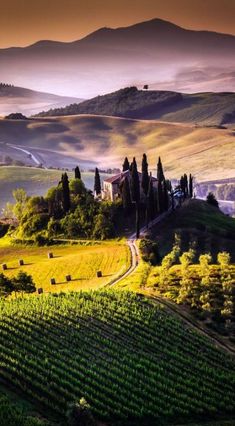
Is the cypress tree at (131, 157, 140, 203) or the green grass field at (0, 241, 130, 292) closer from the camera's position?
the green grass field at (0, 241, 130, 292)

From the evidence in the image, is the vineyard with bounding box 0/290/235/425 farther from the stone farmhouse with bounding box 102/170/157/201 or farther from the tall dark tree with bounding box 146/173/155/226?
the stone farmhouse with bounding box 102/170/157/201

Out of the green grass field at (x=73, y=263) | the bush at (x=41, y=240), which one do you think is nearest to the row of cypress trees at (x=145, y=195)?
the green grass field at (x=73, y=263)

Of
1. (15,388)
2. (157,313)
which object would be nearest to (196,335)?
(157,313)

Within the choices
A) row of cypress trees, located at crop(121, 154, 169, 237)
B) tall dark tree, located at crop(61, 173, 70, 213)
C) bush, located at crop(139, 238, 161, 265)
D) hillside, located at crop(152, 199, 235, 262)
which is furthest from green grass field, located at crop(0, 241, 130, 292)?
row of cypress trees, located at crop(121, 154, 169, 237)

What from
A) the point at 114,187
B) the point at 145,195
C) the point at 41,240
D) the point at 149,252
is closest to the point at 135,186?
the point at 145,195

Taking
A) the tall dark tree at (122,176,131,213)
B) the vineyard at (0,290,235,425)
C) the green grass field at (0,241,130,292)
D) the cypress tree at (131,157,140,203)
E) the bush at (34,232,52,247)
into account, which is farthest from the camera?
the tall dark tree at (122,176,131,213)

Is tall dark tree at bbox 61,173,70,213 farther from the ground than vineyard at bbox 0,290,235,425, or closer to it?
farther from the ground
